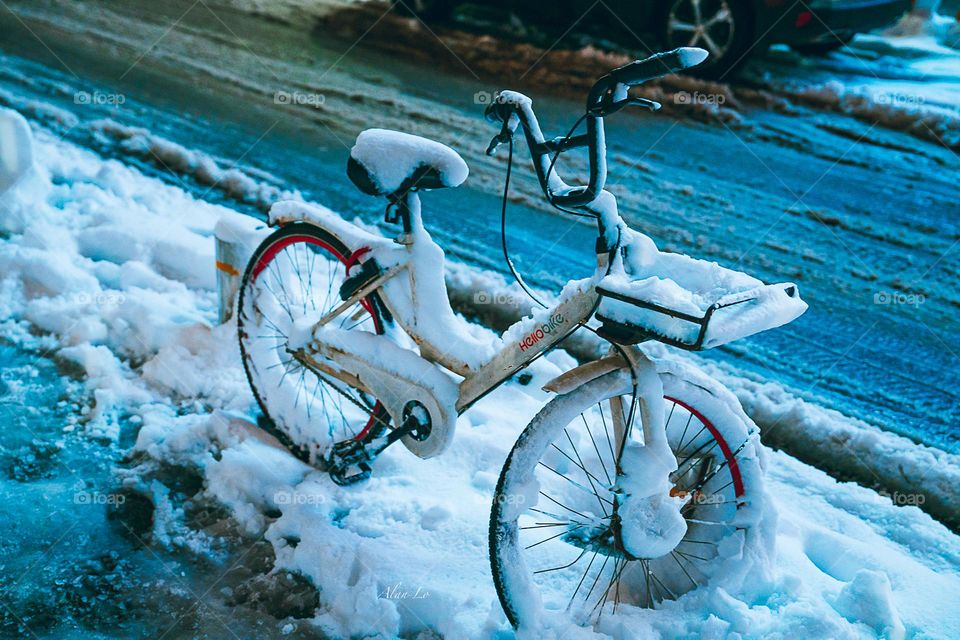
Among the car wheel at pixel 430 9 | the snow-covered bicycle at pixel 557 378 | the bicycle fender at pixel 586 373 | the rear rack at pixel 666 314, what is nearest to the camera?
the rear rack at pixel 666 314

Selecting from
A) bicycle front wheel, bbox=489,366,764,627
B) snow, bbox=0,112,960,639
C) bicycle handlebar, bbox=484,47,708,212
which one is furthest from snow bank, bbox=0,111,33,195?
bicycle front wheel, bbox=489,366,764,627

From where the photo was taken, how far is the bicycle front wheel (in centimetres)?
232

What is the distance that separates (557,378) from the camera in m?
2.35

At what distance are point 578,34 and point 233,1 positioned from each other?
4.25m

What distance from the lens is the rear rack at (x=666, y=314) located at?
6.40ft

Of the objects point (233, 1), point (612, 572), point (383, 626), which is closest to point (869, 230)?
point (612, 572)

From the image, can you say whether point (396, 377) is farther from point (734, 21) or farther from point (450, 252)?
point (734, 21)

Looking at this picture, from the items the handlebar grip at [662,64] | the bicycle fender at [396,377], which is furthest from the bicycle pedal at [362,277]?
the handlebar grip at [662,64]

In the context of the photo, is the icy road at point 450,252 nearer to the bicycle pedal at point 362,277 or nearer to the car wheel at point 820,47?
the car wheel at point 820,47

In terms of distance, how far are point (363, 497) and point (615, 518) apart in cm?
106

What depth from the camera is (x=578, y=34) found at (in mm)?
8555

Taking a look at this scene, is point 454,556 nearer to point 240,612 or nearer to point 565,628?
point 565,628

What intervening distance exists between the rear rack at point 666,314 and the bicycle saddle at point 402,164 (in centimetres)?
74

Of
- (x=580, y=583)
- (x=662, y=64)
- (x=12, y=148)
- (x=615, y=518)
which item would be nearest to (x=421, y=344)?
(x=615, y=518)
